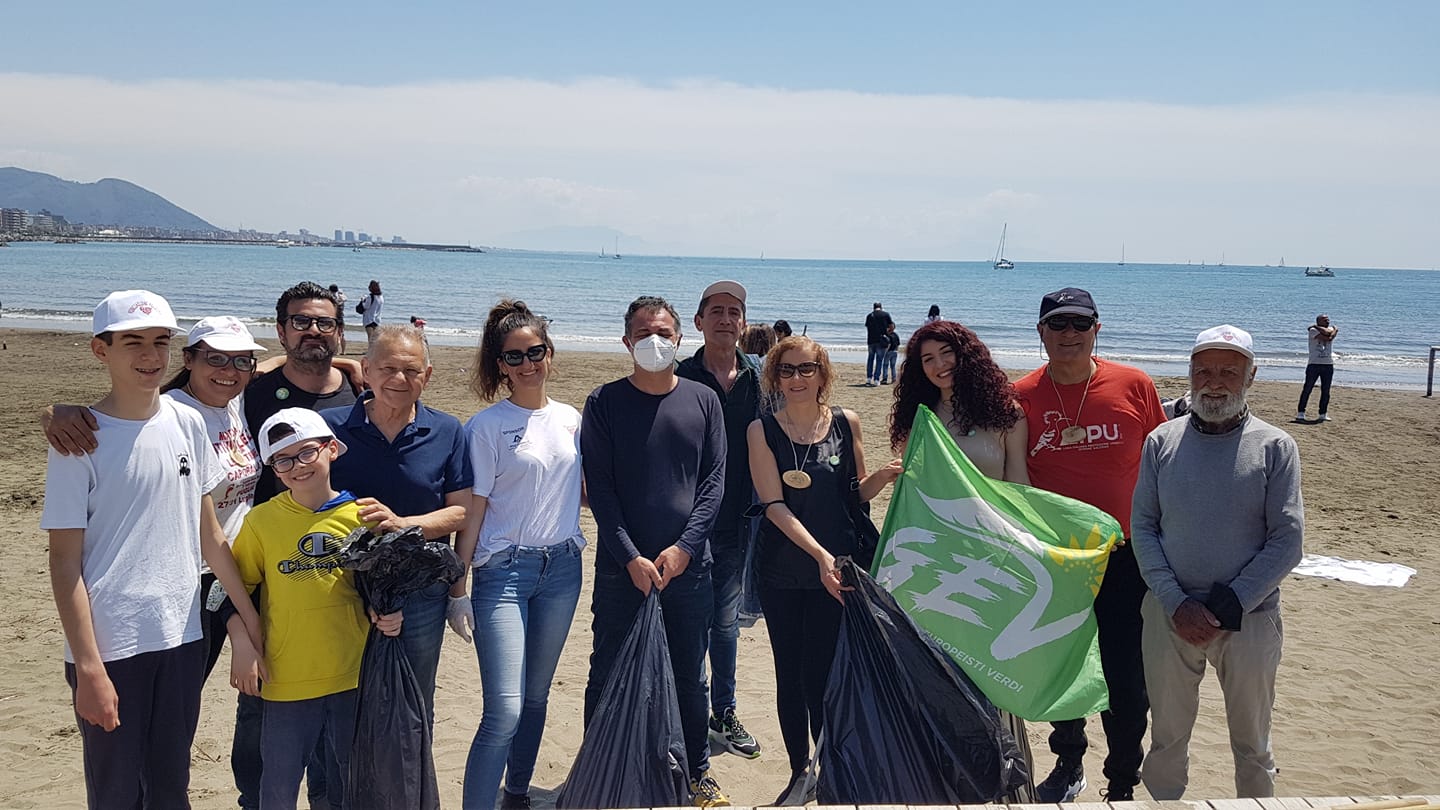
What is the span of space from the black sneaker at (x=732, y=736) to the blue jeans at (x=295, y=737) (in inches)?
73.5

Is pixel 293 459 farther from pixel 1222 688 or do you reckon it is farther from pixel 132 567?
pixel 1222 688

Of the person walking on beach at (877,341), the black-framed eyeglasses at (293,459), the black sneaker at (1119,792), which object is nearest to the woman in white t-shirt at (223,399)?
the black-framed eyeglasses at (293,459)

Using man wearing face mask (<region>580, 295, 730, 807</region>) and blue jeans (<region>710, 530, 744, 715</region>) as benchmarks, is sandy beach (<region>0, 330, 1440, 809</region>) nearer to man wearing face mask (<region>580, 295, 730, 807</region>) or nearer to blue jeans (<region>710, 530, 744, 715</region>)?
blue jeans (<region>710, 530, 744, 715</region>)

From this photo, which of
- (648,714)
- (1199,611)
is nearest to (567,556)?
(648,714)

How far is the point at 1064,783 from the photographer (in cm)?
385

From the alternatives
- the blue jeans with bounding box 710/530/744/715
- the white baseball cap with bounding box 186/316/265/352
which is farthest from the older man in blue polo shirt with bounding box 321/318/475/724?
the blue jeans with bounding box 710/530/744/715

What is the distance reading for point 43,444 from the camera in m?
10.1

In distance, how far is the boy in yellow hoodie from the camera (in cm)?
288

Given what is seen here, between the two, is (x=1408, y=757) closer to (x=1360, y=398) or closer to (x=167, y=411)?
(x=167, y=411)

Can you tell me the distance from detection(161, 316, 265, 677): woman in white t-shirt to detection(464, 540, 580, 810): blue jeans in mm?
859

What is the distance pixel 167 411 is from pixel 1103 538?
3.11 m

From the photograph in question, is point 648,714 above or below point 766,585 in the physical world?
below

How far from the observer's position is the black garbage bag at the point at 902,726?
3.03 meters

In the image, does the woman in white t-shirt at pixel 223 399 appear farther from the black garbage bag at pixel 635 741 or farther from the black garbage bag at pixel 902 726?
the black garbage bag at pixel 902 726
